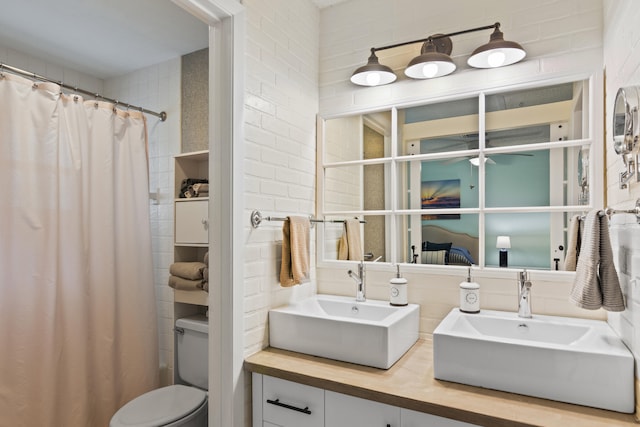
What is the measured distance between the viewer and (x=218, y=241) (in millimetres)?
1480

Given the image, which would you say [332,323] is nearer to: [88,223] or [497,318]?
[497,318]

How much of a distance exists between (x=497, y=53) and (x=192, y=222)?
190cm

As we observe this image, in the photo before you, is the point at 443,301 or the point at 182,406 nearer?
the point at 443,301

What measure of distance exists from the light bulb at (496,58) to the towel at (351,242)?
3.15 ft

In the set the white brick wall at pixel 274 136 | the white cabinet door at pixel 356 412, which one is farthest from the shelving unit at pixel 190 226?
the white cabinet door at pixel 356 412

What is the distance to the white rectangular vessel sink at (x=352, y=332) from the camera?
140 cm

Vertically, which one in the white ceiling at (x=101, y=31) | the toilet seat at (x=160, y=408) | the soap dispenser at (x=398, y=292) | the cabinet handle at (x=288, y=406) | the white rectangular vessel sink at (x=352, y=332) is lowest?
the toilet seat at (x=160, y=408)

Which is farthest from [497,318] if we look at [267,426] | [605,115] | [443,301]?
[267,426]

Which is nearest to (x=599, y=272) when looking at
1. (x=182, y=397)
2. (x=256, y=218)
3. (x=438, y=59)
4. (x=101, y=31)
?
(x=438, y=59)

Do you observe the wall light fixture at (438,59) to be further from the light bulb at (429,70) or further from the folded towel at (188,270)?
the folded towel at (188,270)

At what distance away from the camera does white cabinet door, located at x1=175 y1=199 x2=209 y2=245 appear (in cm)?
234

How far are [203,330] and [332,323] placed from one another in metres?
1.16

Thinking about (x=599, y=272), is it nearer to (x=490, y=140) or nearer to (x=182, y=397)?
(x=490, y=140)

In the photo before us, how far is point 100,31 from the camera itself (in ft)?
7.39
